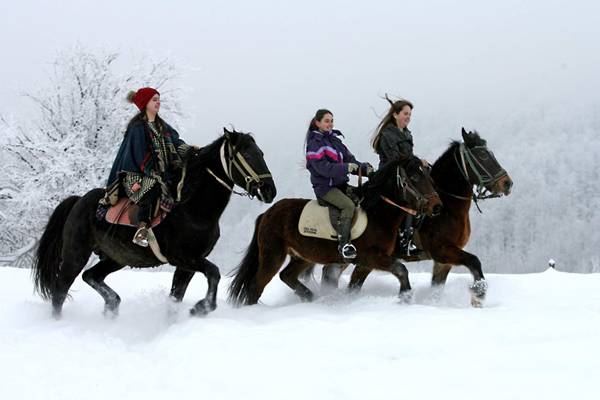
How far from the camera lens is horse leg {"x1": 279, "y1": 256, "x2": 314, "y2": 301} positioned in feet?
26.7

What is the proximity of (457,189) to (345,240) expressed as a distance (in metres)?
1.70

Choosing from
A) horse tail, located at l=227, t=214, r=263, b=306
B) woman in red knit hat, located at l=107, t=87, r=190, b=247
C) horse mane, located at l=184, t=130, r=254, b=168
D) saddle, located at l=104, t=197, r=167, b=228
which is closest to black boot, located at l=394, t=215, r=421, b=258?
horse tail, located at l=227, t=214, r=263, b=306

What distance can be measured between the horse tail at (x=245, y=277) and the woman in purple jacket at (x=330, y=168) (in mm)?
1270

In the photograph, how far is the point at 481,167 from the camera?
7.45 metres

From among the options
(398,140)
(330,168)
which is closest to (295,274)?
(330,168)

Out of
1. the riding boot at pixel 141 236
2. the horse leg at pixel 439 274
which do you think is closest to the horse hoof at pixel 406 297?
the horse leg at pixel 439 274

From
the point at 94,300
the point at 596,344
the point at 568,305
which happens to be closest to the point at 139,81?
the point at 94,300

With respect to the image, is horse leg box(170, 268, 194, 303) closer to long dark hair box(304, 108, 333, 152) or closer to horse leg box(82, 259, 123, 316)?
horse leg box(82, 259, 123, 316)

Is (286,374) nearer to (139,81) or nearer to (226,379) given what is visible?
(226,379)

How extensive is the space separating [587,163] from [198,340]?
93.3 metres

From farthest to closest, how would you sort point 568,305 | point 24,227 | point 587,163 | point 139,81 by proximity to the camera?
point 587,163, point 139,81, point 24,227, point 568,305

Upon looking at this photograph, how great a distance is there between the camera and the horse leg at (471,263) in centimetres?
659

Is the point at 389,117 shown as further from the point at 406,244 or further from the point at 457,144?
the point at 406,244

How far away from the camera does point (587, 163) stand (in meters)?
87.2
